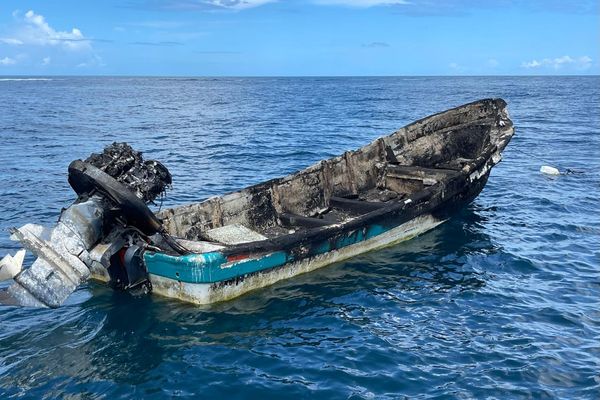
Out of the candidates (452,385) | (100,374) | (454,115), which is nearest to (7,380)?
(100,374)

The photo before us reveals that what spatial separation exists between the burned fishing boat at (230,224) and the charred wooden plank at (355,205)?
0.09ft

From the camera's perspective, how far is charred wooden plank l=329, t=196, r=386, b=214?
12906 mm

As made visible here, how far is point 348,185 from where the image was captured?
48.4 ft

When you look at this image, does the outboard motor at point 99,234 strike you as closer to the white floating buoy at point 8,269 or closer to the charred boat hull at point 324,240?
the white floating buoy at point 8,269

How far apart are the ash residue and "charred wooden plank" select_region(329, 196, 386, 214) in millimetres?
5115

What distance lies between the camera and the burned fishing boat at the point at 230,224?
846cm

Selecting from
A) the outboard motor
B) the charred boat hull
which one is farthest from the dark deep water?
the outboard motor

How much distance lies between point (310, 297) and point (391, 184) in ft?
19.2

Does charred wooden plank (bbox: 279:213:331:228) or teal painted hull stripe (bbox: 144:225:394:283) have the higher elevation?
charred wooden plank (bbox: 279:213:331:228)

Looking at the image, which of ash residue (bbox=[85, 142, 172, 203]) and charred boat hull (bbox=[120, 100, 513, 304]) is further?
charred boat hull (bbox=[120, 100, 513, 304])

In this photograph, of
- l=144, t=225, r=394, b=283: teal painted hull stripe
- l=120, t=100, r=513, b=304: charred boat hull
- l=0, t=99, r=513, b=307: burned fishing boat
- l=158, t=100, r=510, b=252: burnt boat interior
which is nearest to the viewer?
l=0, t=99, r=513, b=307: burned fishing boat

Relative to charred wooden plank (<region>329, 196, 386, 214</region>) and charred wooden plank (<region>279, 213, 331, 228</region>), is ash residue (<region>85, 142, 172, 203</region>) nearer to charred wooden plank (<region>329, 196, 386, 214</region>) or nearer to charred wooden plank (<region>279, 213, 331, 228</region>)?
charred wooden plank (<region>279, 213, 331, 228</region>)

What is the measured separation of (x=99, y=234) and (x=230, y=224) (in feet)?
10.8

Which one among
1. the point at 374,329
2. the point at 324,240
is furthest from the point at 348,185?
the point at 374,329
